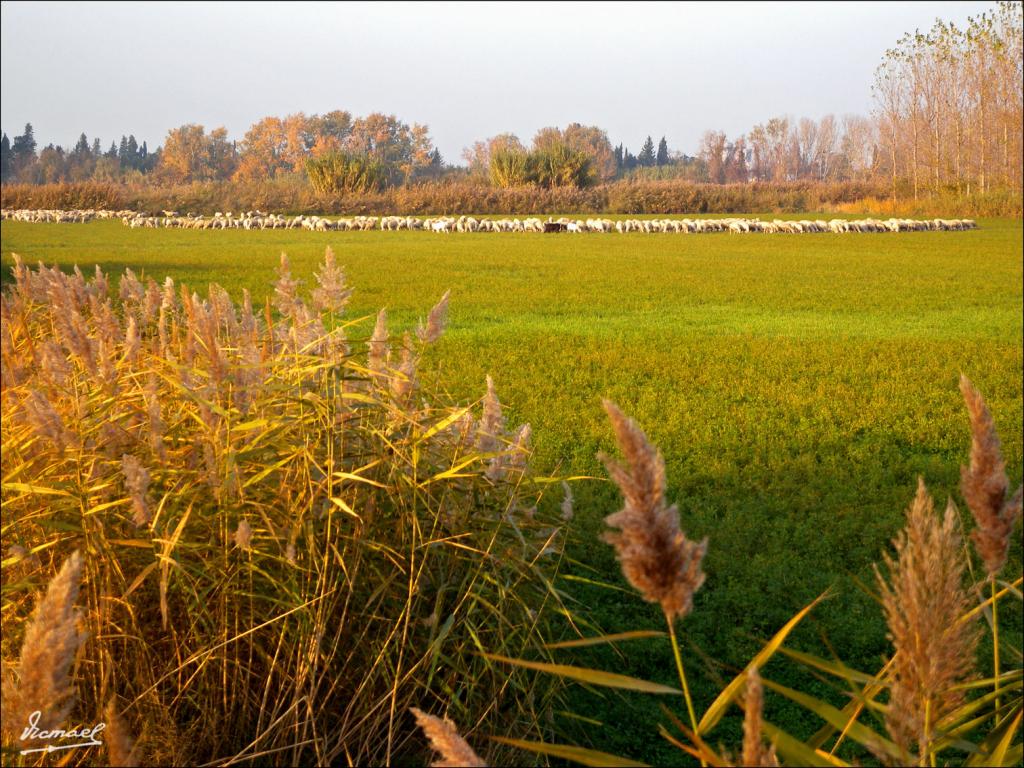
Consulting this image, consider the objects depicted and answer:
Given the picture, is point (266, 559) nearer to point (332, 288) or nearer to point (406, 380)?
Result: point (406, 380)

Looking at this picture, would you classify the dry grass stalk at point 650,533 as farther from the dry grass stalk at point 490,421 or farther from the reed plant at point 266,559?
the dry grass stalk at point 490,421

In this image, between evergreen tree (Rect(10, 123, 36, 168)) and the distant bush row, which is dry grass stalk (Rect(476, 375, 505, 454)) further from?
evergreen tree (Rect(10, 123, 36, 168))

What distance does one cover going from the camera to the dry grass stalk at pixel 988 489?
4.03ft

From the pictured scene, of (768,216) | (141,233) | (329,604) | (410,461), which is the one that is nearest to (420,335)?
(410,461)

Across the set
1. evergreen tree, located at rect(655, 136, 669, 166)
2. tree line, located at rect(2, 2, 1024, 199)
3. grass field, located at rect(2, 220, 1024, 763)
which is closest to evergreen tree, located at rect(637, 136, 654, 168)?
evergreen tree, located at rect(655, 136, 669, 166)

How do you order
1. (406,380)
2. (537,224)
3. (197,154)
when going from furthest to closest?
(197,154) → (537,224) → (406,380)

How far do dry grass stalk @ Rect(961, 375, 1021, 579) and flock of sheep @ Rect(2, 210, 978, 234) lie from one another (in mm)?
24766

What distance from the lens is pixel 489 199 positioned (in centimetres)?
3316

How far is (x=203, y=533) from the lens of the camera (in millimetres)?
2596

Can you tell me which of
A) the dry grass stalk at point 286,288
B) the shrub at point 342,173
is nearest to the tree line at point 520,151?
the shrub at point 342,173

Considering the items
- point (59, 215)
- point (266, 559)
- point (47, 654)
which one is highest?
point (59, 215)

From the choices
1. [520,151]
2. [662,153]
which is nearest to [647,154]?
[662,153]

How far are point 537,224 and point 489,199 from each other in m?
6.90

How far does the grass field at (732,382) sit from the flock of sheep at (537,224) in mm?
6371
